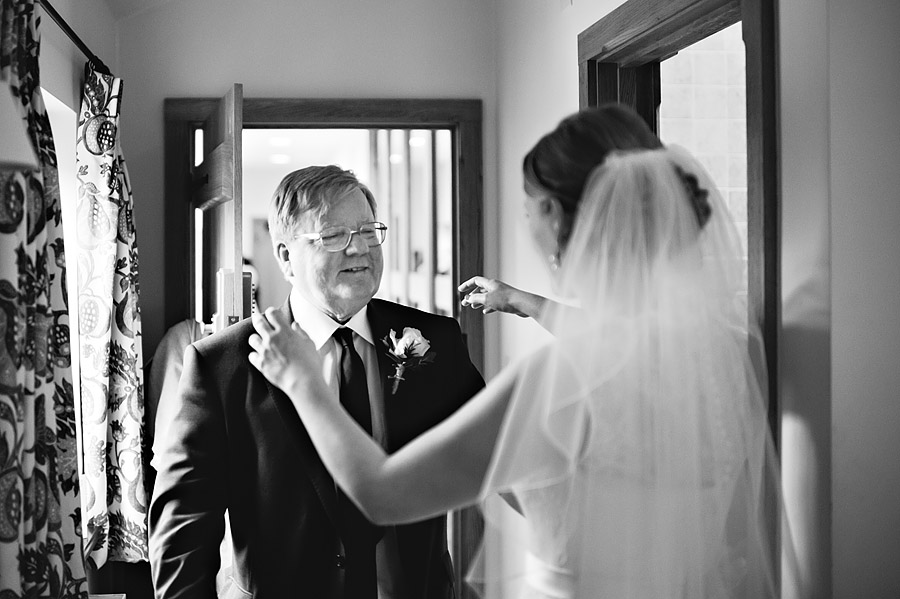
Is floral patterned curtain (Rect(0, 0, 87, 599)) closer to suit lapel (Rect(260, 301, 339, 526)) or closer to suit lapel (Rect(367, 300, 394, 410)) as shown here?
suit lapel (Rect(260, 301, 339, 526))

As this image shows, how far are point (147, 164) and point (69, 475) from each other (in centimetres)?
171

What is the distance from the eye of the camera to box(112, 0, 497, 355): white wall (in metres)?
3.84

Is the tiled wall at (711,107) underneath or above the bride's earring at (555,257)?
above

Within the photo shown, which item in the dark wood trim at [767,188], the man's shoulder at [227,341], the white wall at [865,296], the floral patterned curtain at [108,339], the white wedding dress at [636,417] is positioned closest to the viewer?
the white wedding dress at [636,417]

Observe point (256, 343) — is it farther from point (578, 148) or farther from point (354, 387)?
point (578, 148)

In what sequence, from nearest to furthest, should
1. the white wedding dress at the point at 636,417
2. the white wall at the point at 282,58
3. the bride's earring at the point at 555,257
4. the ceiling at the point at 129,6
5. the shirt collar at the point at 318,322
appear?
the white wedding dress at the point at 636,417 → the bride's earring at the point at 555,257 → the shirt collar at the point at 318,322 → the ceiling at the point at 129,6 → the white wall at the point at 282,58

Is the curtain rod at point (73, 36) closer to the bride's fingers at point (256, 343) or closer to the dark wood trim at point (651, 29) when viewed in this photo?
the bride's fingers at point (256, 343)

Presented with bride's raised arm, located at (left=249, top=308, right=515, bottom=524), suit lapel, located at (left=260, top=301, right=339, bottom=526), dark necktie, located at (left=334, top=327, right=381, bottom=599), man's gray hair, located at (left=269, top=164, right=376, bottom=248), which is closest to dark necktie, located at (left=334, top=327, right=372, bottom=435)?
dark necktie, located at (left=334, top=327, right=381, bottom=599)

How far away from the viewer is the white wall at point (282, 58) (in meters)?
3.84

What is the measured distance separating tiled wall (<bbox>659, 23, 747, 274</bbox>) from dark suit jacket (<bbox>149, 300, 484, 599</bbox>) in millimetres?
1568

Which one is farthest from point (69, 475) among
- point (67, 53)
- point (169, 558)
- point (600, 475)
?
point (600, 475)

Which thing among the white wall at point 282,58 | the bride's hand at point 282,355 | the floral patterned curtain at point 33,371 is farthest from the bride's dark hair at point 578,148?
the white wall at point 282,58

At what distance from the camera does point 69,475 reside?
8.20 ft

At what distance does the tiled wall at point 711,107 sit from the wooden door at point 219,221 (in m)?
1.36
